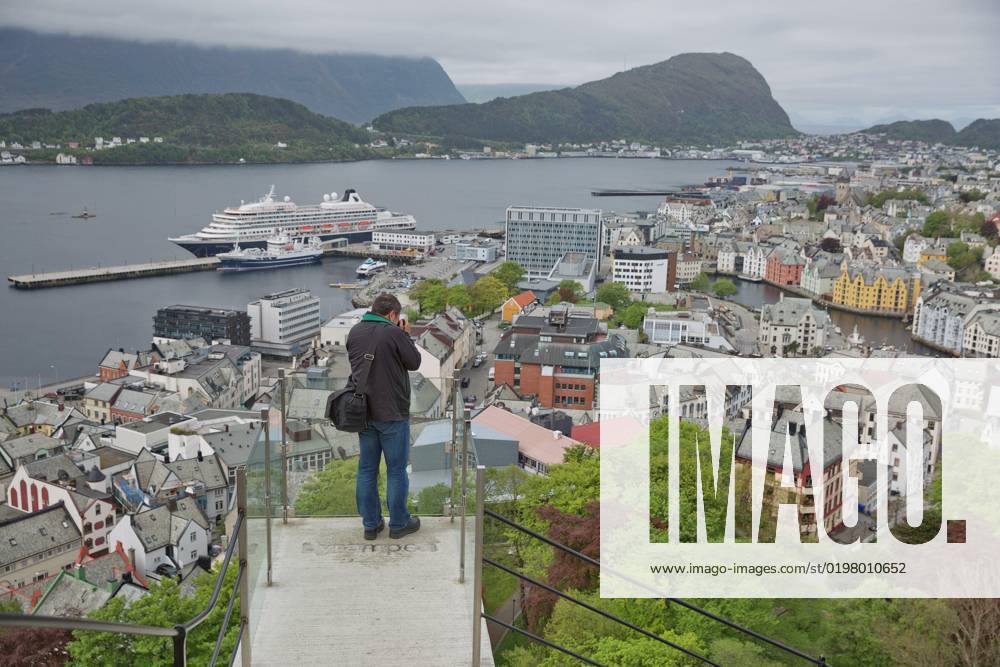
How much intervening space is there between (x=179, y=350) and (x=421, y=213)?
22.2 metres

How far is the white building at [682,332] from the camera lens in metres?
13.5

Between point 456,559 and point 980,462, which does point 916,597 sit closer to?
point 980,462

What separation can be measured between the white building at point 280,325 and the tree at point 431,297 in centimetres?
242

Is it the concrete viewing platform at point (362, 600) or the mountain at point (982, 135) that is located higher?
the mountain at point (982, 135)

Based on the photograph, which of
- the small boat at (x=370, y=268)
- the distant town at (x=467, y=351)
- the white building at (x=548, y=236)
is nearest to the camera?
the distant town at (x=467, y=351)

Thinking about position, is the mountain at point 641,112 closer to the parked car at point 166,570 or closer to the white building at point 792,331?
the white building at point 792,331

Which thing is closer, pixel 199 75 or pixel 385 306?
pixel 385 306

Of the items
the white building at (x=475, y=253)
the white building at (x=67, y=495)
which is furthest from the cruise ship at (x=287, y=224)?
the white building at (x=67, y=495)

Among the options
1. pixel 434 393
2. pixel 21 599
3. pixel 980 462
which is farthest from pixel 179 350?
pixel 434 393

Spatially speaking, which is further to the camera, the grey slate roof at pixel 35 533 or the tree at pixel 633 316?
the tree at pixel 633 316

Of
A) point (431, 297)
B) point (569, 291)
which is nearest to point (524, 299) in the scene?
point (569, 291)

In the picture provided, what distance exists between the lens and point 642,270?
1909 cm

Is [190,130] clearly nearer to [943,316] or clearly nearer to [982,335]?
[943,316]

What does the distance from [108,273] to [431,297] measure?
8460 mm
